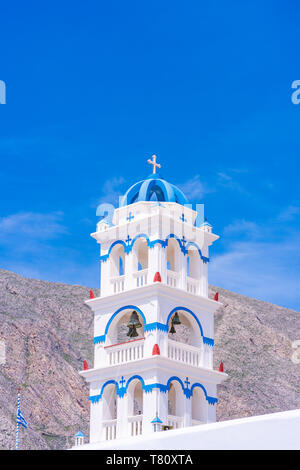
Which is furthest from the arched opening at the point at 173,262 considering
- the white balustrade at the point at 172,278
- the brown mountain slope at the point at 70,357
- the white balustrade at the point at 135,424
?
the brown mountain slope at the point at 70,357

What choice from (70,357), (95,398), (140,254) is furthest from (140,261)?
(70,357)

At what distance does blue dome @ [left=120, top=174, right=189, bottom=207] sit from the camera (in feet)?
91.0

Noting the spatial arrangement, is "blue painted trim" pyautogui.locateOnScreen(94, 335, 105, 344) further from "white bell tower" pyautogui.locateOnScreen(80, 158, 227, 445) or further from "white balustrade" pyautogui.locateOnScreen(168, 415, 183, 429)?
"white balustrade" pyautogui.locateOnScreen(168, 415, 183, 429)

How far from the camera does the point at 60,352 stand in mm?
71750

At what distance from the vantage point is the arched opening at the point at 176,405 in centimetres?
2536

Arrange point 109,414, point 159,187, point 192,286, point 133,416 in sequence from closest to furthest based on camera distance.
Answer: point 133,416, point 109,414, point 192,286, point 159,187

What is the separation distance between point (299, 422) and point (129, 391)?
10.9m

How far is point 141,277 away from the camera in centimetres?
2670

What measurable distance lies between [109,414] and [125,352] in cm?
200

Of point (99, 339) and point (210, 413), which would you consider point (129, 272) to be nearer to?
point (99, 339)

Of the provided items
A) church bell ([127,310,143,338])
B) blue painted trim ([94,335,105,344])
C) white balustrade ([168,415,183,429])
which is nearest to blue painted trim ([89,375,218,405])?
white balustrade ([168,415,183,429])

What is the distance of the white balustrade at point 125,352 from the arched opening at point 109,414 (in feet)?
2.81

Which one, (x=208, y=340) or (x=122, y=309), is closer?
(x=122, y=309)
